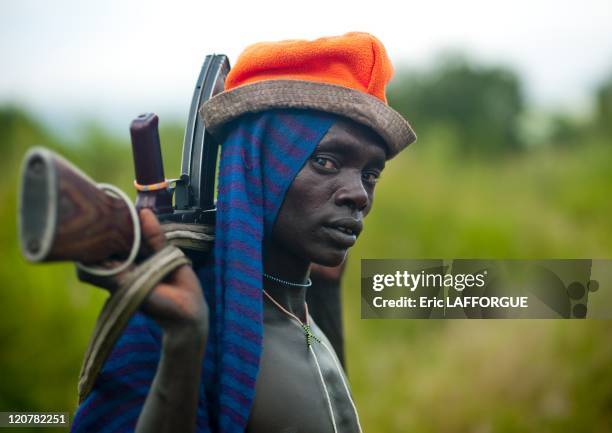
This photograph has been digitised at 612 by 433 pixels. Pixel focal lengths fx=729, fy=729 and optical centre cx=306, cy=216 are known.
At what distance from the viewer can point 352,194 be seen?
138cm

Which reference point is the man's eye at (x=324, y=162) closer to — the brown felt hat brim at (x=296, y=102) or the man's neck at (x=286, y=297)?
the brown felt hat brim at (x=296, y=102)

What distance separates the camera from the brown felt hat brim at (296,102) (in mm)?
1365

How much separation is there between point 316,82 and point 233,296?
43cm

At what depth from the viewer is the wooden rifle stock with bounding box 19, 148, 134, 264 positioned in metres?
0.96

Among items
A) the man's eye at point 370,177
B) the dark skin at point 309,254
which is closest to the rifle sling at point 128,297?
the dark skin at point 309,254

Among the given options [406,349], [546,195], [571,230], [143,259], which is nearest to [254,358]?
[143,259]

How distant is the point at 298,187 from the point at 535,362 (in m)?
3.49

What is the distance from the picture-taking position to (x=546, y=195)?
5930mm

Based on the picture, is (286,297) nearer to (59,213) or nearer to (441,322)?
(59,213)

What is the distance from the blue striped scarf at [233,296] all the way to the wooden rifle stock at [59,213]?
302 millimetres

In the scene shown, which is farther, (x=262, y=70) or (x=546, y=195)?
(x=546, y=195)

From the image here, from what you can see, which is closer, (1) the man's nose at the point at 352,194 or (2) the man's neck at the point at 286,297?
(1) the man's nose at the point at 352,194

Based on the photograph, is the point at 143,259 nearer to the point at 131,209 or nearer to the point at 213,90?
the point at 131,209

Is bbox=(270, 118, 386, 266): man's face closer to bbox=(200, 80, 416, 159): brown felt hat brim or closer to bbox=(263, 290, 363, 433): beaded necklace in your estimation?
bbox=(200, 80, 416, 159): brown felt hat brim
